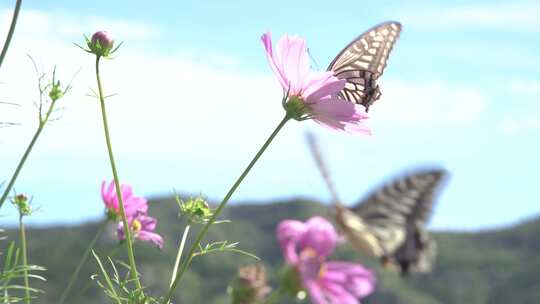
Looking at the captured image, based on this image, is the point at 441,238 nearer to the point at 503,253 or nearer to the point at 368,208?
the point at 503,253

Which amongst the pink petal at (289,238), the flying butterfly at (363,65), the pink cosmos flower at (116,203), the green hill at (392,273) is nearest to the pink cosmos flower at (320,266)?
the pink petal at (289,238)

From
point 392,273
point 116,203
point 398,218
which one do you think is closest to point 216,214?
point 398,218

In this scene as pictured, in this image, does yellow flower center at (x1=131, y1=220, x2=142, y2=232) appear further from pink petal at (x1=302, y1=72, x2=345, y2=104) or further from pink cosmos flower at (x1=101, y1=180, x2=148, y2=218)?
pink petal at (x1=302, y1=72, x2=345, y2=104)

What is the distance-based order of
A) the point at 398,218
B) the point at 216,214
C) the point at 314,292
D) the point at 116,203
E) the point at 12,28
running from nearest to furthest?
the point at 314,292 → the point at 216,214 → the point at 12,28 → the point at 398,218 → the point at 116,203

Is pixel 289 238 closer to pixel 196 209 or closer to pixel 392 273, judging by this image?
pixel 196 209

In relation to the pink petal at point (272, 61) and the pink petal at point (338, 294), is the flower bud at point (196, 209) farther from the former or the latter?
the pink petal at point (338, 294)

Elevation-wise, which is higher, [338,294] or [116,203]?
[338,294]
